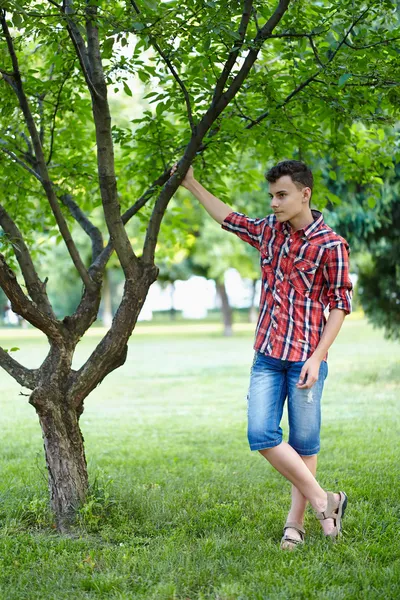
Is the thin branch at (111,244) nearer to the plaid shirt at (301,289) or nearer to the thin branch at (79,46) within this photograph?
the thin branch at (79,46)

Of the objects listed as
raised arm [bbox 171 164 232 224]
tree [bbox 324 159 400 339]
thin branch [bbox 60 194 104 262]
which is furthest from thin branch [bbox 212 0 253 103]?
tree [bbox 324 159 400 339]

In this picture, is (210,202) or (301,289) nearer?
(301,289)

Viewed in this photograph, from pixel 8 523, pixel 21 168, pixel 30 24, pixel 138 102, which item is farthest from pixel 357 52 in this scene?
pixel 138 102

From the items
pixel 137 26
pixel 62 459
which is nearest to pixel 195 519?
pixel 62 459

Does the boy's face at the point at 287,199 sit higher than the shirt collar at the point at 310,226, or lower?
higher

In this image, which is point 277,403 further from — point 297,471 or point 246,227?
point 246,227

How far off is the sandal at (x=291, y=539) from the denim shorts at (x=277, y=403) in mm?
440

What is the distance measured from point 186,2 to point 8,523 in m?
3.00

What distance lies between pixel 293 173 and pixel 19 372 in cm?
193

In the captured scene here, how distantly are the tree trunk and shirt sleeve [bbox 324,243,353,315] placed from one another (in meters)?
1.66

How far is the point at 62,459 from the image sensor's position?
14.1ft

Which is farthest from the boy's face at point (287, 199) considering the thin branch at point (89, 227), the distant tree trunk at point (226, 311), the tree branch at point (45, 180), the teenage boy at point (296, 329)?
the distant tree trunk at point (226, 311)

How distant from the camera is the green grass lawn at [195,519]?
3.37 meters

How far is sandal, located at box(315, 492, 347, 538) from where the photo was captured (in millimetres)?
3877
